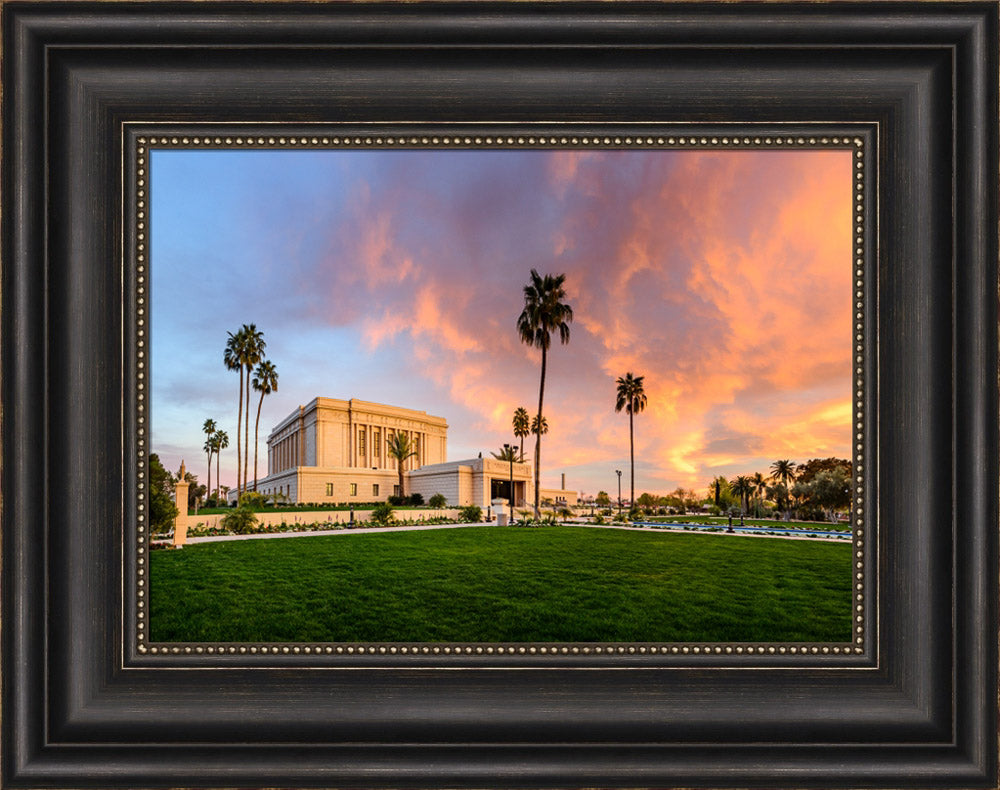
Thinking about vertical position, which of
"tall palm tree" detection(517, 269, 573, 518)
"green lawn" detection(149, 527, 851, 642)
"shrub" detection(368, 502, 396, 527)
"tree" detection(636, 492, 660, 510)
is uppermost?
"tall palm tree" detection(517, 269, 573, 518)

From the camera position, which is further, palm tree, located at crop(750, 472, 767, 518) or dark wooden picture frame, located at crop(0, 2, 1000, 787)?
palm tree, located at crop(750, 472, 767, 518)

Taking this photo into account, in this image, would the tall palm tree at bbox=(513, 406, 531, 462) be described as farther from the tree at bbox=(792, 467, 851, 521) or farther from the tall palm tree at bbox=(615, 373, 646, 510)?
the tree at bbox=(792, 467, 851, 521)

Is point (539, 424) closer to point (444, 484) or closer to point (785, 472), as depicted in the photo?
point (785, 472)

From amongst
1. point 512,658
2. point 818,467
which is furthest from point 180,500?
point 818,467

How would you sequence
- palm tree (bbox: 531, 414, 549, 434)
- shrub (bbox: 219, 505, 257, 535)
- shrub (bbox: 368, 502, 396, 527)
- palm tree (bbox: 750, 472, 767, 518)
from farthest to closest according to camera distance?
shrub (bbox: 368, 502, 396, 527) → shrub (bbox: 219, 505, 257, 535) → palm tree (bbox: 531, 414, 549, 434) → palm tree (bbox: 750, 472, 767, 518)

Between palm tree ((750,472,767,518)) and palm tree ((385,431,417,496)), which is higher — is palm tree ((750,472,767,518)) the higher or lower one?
the higher one

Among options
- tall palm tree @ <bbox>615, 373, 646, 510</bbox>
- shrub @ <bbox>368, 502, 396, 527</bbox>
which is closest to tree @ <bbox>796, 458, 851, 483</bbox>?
tall palm tree @ <bbox>615, 373, 646, 510</bbox>
